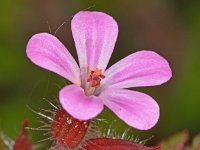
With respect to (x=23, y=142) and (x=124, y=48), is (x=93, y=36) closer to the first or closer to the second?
(x=23, y=142)

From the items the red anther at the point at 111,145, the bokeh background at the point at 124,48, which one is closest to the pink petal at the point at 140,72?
the red anther at the point at 111,145

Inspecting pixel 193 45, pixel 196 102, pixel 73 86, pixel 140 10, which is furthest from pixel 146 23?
pixel 73 86

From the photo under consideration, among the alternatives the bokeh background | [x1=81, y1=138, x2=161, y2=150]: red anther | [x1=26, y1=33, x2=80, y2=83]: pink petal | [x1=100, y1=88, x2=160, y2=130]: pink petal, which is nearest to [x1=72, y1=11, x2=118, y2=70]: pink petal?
[x1=26, y1=33, x2=80, y2=83]: pink petal

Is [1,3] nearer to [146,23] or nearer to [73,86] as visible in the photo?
[146,23]

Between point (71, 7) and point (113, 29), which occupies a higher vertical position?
point (113, 29)

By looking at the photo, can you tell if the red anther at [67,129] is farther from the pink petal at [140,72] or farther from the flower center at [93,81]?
the pink petal at [140,72]

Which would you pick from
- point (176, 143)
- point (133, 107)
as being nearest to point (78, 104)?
point (133, 107)
